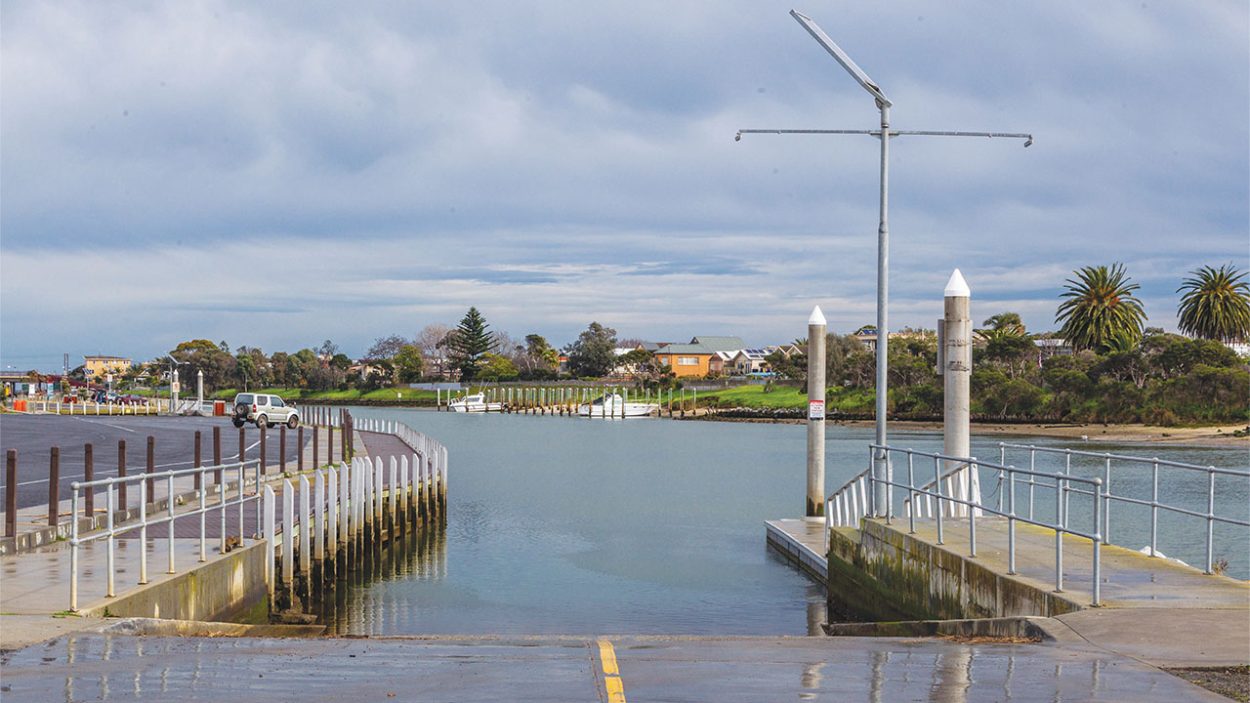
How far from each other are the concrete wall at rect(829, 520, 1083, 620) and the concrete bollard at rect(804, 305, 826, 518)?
732 cm

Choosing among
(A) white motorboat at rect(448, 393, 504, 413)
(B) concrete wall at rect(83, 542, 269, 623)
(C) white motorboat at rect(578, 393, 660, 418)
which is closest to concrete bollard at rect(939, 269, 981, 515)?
(B) concrete wall at rect(83, 542, 269, 623)

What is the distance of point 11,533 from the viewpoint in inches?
665

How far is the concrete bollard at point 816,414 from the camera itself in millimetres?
28531

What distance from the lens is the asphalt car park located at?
31.2 m

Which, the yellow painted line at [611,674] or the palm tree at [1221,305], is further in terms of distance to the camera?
the palm tree at [1221,305]

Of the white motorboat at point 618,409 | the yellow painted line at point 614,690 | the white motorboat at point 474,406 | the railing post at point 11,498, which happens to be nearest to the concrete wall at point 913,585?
the yellow painted line at point 614,690

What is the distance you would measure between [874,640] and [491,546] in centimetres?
2331

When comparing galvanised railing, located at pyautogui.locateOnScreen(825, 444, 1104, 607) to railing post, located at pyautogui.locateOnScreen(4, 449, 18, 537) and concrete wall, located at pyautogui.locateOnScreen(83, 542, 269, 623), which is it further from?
railing post, located at pyautogui.locateOnScreen(4, 449, 18, 537)

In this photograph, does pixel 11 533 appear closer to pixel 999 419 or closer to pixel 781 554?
pixel 781 554

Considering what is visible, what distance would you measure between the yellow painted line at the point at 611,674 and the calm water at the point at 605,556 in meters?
11.0

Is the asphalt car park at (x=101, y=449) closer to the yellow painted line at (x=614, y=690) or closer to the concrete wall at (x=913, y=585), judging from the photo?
the concrete wall at (x=913, y=585)

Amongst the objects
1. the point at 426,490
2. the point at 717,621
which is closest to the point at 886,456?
the point at 717,621

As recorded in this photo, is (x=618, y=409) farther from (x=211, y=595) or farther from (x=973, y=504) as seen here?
(x=973, y=504)

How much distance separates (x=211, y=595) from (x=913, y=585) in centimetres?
885
